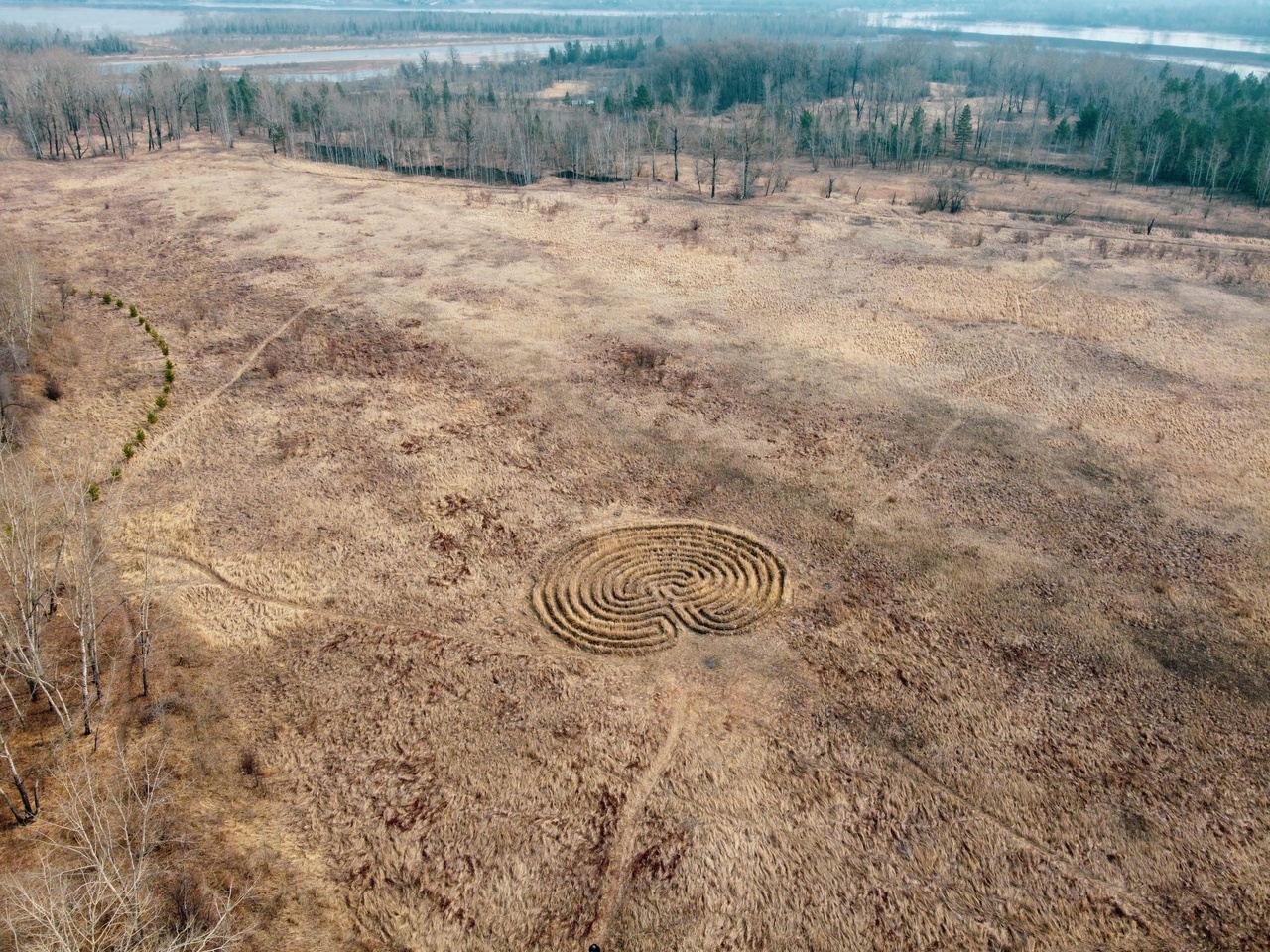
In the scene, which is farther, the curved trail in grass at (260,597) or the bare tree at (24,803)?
the curved trail in grass at (260,597)

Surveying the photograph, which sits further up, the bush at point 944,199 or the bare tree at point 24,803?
the bush at point 944,199

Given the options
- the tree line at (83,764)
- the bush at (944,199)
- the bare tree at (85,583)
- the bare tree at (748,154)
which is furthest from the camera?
the bare tree at (748,154)

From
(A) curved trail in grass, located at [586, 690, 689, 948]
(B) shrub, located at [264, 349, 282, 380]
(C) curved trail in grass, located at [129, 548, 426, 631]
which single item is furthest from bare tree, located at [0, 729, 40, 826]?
(B) shrub, located at [264, 349, 282, 380]

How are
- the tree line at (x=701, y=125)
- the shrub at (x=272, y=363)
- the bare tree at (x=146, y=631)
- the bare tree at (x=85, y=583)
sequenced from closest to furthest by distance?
the bare tree at (x=85, y=583), the bare tree at (x=146, y=631), the shrub at (x=272, y=363), the tree line at (x=701, y=125)

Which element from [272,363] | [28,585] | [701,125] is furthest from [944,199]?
[28,585]

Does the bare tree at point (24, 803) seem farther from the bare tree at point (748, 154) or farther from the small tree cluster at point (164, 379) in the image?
the bare tree at point (748, 154)

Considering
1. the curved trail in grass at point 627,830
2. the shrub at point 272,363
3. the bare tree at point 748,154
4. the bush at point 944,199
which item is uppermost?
the bare tree at point 748,154

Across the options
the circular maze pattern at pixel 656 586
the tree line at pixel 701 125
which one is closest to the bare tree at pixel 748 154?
the tree line at pixel 701 125
